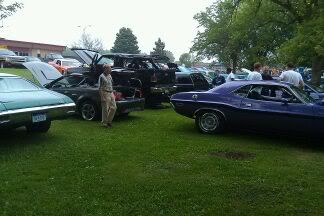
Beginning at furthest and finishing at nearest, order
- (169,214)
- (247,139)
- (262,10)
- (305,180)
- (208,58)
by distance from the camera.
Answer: (208,58) < (262,10) < (247,139) < (305,180) < (169,214)

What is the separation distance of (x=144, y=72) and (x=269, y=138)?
18.3 ft

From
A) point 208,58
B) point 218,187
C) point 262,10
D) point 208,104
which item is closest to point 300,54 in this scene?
point 262,10

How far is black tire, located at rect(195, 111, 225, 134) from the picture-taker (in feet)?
30.7

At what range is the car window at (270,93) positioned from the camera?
874cm

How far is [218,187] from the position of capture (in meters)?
5.61

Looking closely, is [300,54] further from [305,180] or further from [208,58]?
[208,58]

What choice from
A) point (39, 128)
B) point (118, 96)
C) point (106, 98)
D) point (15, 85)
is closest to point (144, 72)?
point (118, 96)

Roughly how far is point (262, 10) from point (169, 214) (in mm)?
26351

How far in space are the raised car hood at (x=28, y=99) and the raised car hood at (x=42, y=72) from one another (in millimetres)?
5708

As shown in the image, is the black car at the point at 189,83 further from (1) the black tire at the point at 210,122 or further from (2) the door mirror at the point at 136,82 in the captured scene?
(1) the black tire at the point at 210,122

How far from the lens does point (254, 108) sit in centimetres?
880

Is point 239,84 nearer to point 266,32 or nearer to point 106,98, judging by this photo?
point 106,98

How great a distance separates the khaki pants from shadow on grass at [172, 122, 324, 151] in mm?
1577

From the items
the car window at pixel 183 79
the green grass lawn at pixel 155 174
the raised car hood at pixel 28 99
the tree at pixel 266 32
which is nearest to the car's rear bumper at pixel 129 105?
the green grass lawn at pixel 155 174
